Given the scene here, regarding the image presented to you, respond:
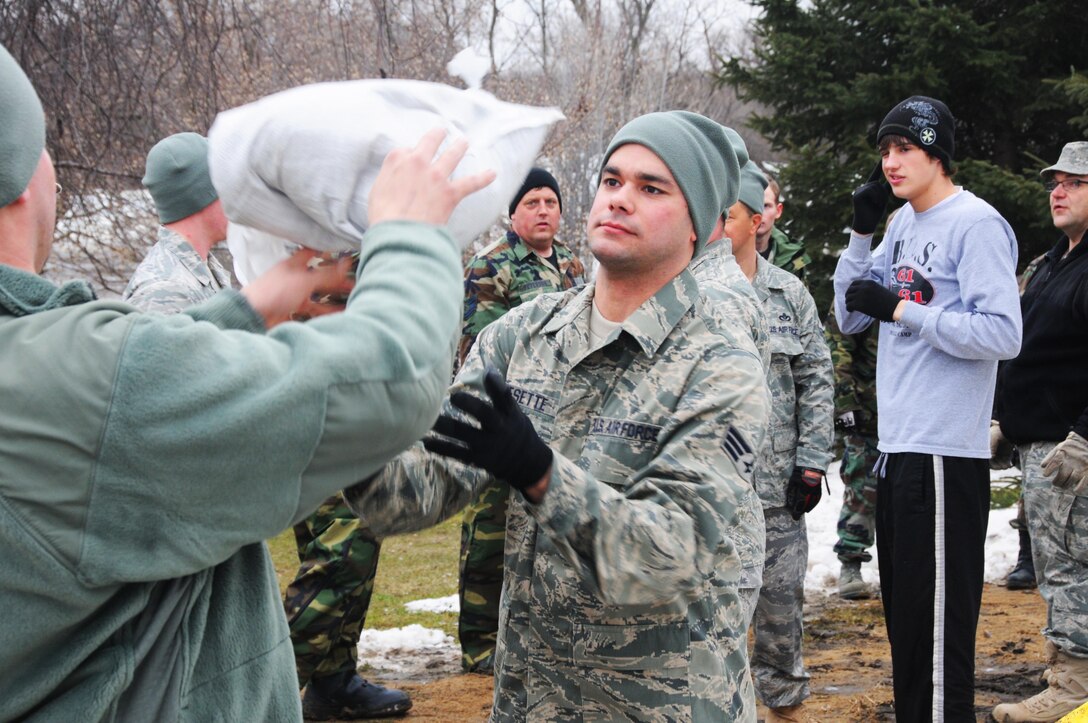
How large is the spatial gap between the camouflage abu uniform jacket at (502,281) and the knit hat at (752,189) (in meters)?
1.43

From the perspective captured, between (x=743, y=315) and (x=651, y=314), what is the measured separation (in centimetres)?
134

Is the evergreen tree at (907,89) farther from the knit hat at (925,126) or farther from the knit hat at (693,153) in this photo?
the knit hat at (693,153)

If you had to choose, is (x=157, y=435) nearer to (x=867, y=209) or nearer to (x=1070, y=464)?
(x=867, y=209)

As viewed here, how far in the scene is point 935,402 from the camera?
447 centimetres

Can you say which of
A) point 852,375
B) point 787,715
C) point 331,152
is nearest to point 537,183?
point 852,375

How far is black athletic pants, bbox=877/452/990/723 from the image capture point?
14.1ft

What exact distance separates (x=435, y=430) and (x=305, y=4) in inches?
428

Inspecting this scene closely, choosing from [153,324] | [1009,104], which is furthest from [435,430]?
[1009,104]

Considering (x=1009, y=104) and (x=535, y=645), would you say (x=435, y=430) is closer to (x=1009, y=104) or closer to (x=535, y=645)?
(x=535, y=645)

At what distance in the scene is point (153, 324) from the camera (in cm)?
134

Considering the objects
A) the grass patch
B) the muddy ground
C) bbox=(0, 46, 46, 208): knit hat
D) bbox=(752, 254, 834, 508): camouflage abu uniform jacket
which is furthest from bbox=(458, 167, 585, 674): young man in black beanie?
bbox=(0, 46, 46, 208): knit hat

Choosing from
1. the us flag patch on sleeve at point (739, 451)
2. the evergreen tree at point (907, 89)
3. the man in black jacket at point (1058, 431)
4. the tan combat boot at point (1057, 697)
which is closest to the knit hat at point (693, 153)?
the us flag patch on sleeve at point (739, 451)

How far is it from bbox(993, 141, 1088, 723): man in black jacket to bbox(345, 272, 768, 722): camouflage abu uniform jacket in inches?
121

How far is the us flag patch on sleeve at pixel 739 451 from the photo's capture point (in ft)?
7.61
